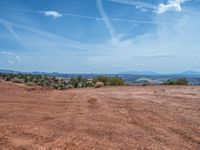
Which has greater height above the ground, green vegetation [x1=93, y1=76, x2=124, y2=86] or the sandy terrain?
green vegetation [x1=93, y1=76, x2=124, y2=86]

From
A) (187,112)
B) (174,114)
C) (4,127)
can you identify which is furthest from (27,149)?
(187,112)

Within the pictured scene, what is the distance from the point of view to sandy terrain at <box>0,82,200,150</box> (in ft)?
31.7

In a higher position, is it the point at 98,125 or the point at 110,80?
the point at 110,80

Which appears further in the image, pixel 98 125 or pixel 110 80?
pixel 110 80

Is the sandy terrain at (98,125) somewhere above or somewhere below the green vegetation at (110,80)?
below

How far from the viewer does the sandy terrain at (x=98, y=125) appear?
9664mm

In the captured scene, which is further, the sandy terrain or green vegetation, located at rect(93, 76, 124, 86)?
green vegetation, located at rect(93, 76, 124, 86)

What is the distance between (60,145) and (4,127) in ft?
9.81

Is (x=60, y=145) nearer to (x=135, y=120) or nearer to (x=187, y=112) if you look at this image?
(x=135, y=120)

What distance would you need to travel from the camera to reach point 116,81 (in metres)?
38.5

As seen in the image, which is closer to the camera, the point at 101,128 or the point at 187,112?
the point at 101,128

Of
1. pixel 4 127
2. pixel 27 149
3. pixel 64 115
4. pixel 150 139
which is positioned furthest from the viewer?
pixel 64 115

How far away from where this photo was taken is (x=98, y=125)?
40.0 feet

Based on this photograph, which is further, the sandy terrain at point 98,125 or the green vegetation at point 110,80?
the green vegetation at point 110,80
